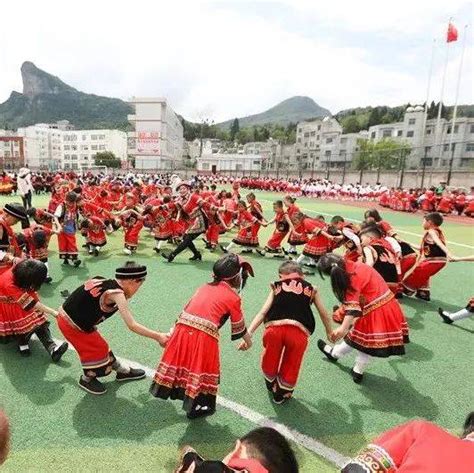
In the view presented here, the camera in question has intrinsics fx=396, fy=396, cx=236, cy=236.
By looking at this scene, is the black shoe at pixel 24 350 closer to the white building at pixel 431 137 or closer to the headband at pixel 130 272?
the headband at pixel 130 272

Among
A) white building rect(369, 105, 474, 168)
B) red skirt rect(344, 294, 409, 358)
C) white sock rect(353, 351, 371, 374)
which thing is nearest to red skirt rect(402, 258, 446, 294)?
red skirt rect(344, 294, 409, 358)

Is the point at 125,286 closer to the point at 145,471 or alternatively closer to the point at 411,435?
the point at 145,471

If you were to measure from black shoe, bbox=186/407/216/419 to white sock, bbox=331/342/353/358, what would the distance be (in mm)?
1692

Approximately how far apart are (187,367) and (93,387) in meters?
1.09

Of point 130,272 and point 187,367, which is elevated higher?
point 130,272

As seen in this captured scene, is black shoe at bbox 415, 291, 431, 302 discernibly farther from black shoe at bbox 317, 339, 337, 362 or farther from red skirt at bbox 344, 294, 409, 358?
red skirt at bbox 344, 294, 409, 358

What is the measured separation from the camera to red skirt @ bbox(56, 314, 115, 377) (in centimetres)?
346

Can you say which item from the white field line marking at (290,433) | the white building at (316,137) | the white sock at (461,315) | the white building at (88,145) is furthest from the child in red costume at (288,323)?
the white building at (88,145)

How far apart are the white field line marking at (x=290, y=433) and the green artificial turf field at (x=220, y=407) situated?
0.02m

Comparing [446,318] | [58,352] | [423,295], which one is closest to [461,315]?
[446,318]

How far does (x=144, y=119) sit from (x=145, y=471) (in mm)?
73053

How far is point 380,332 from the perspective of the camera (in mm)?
3846

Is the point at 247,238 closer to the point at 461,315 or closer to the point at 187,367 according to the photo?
the point at 461,315

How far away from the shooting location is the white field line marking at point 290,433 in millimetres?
2936
